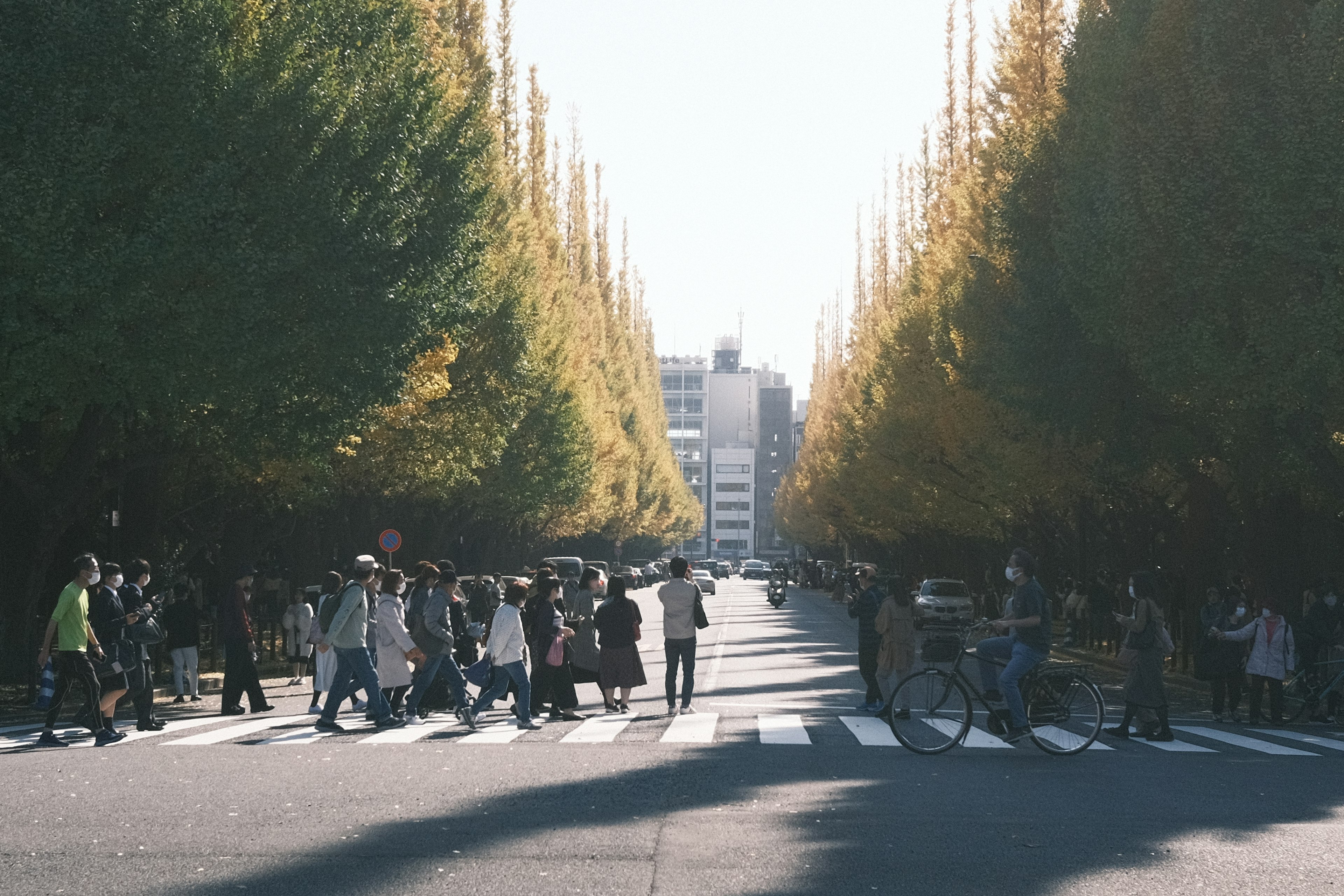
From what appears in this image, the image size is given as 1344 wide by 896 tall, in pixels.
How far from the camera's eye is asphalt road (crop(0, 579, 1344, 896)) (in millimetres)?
8312

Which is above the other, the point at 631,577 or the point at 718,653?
the point at 631,577

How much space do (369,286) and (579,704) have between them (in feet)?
21.4

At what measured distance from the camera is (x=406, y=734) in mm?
16875

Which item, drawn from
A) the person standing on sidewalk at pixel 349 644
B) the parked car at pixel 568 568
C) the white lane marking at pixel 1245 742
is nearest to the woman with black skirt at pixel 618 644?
the person standing on sidewalk at pixel 349 644

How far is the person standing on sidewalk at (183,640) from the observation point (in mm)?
20938

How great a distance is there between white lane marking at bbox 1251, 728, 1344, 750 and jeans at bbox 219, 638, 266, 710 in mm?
11698

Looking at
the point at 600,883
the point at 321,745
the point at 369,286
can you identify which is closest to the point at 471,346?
the point at 369,286

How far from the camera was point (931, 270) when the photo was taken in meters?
48.4

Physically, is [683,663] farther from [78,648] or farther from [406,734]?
[78,648]

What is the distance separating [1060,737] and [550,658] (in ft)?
21.8

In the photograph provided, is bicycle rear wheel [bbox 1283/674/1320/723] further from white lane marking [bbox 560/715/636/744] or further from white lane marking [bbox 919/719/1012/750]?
white lane marking [bbox 560/715/636/744]

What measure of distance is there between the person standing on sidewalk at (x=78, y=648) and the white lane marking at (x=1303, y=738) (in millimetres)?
12203

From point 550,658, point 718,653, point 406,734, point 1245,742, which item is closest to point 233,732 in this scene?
point 406,734

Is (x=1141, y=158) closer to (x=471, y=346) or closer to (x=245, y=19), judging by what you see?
(x=245, y=19)
